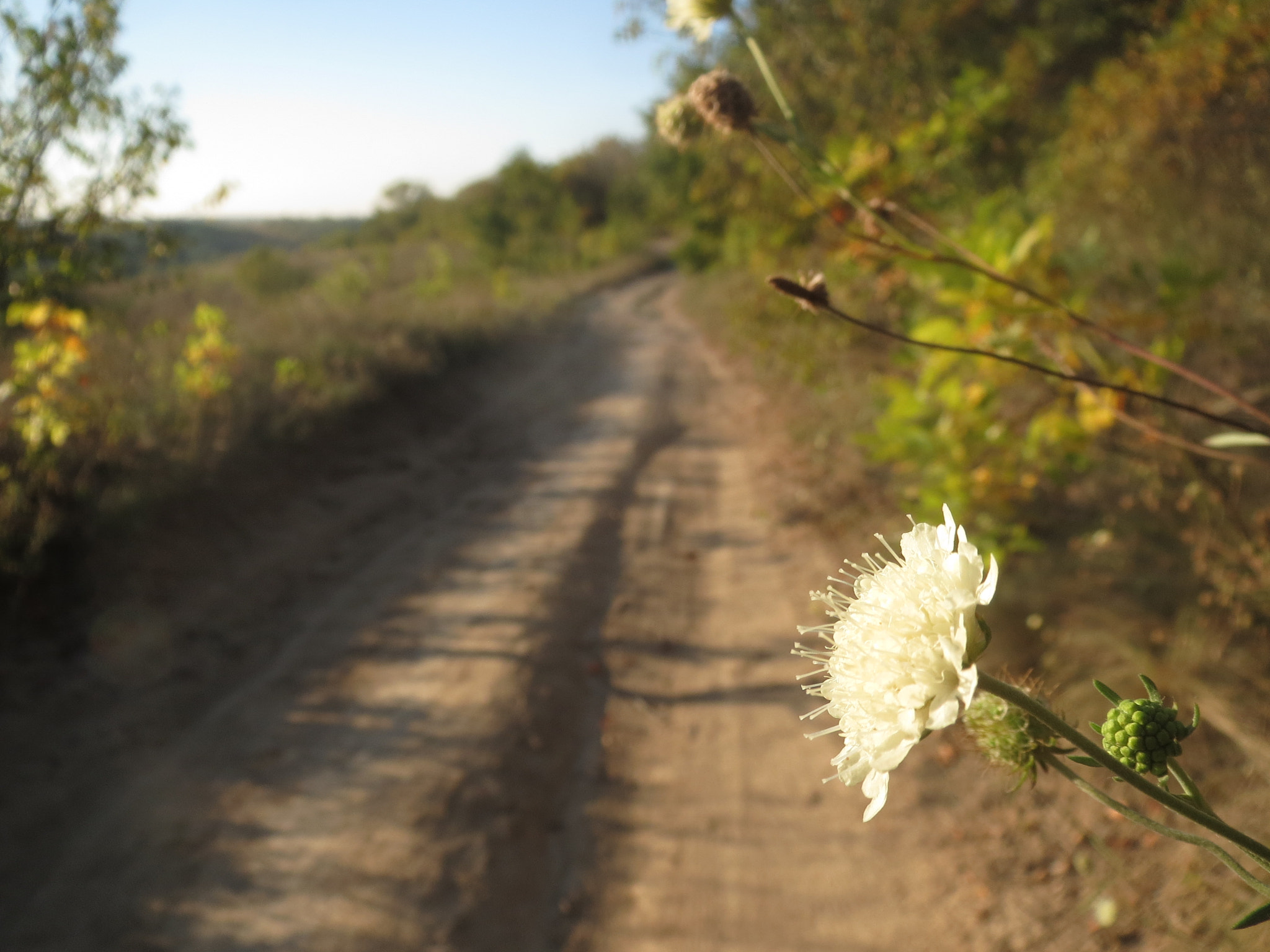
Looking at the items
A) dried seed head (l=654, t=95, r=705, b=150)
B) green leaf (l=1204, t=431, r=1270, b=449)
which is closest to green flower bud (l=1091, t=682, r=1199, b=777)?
green leaf (l=1204, t=431, r=1270, b=449)

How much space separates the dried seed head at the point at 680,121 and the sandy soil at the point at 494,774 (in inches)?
62.3

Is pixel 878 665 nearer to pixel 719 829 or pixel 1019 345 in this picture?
pixel 1019 345

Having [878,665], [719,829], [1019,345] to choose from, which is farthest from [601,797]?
[878,665]

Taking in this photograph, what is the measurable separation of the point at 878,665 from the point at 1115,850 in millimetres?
2732

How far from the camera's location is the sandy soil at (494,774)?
118 inches

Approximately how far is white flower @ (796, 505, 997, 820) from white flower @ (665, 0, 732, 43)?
1444 mm

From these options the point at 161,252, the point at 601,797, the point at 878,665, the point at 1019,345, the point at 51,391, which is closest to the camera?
the point at 878,665

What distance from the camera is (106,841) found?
137 inches

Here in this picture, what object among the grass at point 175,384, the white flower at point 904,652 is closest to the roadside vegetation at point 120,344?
the grass at point 175,384

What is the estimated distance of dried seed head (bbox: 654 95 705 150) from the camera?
2.03 meters

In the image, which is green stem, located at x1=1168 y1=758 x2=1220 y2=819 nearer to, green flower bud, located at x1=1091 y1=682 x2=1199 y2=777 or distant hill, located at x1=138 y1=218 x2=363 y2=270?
green flower bud, located at x1=1091 y1=682 x2=1199 y2=777

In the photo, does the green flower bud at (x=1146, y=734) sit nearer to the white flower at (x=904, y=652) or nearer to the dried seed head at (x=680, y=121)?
the white flower at (x=904, y=652)

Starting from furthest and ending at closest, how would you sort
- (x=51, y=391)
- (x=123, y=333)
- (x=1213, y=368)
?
(x=123, y=333)
(x=51, y=391)
(x=1213, y=368)

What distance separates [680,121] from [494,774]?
298cm
